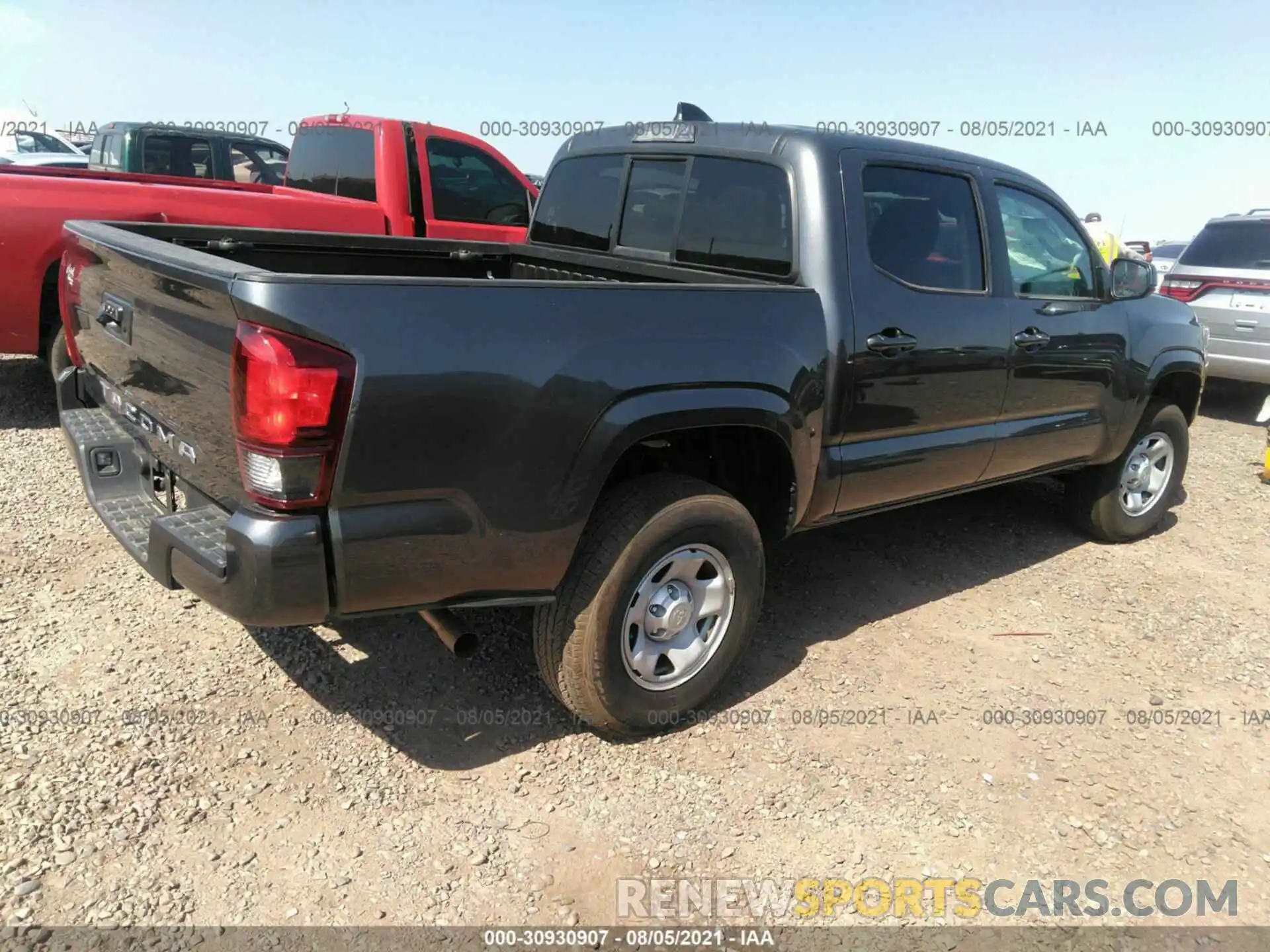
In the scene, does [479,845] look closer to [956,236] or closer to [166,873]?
[166,873]

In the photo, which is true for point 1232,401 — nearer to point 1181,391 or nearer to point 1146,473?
point 1181,391

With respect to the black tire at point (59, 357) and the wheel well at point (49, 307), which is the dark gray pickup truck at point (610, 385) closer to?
the black tire at point (59, 357)

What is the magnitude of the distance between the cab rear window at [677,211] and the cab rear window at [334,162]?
281 cm

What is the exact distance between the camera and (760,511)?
3469mm

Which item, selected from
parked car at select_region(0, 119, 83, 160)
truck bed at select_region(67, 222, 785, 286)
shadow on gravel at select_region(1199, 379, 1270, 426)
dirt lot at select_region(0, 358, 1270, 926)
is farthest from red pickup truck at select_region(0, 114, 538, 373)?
parked car at select_region(0, 119, 83, 160)

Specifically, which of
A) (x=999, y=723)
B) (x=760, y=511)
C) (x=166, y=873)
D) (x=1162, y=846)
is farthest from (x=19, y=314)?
(x=1162, y=846)

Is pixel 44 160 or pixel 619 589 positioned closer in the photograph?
pixel 619 589

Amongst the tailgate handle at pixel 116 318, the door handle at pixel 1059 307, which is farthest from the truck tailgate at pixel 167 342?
the door handle at pixel 1059 307

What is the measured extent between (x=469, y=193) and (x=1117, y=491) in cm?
483

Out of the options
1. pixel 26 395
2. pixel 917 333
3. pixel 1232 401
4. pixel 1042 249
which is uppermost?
pixel 1042 249

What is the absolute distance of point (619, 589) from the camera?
2.82 metres

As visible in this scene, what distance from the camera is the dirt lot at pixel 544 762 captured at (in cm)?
243

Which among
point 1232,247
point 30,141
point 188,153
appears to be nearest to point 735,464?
point 1232,247

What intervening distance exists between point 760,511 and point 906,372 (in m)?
0.78
